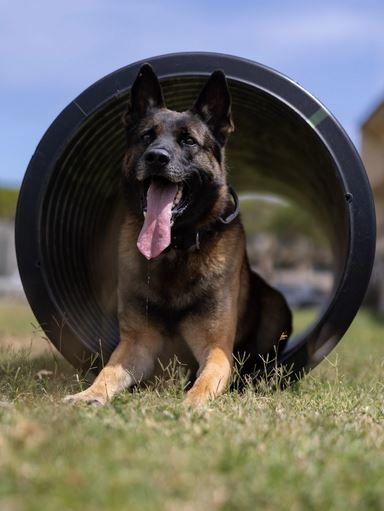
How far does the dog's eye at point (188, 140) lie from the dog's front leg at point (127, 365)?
1234 millimetres

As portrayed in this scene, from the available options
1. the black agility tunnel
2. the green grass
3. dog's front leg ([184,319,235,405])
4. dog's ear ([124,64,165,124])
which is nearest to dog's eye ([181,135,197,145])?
dog's ear ([124,64,165,124])

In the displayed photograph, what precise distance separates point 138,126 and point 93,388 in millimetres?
1688

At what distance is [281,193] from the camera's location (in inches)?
396

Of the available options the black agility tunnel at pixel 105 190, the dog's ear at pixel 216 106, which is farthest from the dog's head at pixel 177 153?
the black agility tunnel at pixel 105 190

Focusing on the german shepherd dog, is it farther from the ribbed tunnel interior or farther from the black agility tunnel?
the ribbed tunnel interior

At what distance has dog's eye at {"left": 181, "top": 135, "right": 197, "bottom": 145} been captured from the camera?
468cm

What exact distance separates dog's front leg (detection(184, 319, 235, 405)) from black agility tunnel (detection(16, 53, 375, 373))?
1.80ft

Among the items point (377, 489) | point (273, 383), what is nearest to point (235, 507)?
point (377, 489)

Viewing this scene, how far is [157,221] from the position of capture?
15.1 feet

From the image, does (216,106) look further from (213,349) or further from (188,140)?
(213,349)

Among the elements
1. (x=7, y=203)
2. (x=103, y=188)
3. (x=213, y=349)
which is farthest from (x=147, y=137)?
(x=7, y=203)

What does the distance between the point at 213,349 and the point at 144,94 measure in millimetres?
1698

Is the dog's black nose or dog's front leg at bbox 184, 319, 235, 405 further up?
the dog's black nose

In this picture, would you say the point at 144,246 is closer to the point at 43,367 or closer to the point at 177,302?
the point at 177,302
